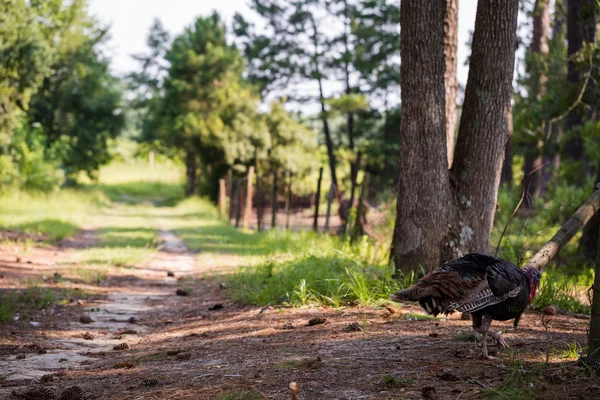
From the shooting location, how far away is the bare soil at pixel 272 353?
13.4ft

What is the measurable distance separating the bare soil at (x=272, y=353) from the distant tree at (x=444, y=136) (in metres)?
0.95

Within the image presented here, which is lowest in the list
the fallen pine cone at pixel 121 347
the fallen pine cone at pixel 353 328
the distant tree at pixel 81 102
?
the fallen pine cone at pixel 121 347

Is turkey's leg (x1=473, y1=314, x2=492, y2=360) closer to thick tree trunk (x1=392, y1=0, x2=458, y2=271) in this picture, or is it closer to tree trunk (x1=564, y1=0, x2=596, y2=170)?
thick tree trunk (x1=392, y1=0, x2=458, y2=271)

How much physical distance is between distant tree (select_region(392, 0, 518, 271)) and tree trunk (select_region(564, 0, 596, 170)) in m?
4.80

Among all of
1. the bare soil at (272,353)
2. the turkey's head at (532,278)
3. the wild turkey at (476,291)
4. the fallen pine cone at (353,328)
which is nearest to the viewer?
the bare soil at (272,353)

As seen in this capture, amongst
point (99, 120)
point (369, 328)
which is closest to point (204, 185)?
point (99, 120)

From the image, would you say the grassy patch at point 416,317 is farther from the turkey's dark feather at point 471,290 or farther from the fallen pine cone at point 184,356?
the fallen pine cone at point 184,356

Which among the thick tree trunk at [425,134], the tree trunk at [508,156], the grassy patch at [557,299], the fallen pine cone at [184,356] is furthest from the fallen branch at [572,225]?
the fallen pine cone at [184,356]

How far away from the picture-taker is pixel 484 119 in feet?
23.0

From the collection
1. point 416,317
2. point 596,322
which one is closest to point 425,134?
point 416,317

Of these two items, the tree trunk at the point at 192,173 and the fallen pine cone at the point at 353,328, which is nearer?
the fallen pine cone at the point at 353,328

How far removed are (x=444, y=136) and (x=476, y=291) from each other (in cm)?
301

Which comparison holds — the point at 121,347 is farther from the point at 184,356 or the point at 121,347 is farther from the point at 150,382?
the point at 150,382

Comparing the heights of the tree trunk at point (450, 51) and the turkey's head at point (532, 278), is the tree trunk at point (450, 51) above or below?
above
